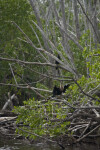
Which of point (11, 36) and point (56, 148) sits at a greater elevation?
point (11, 36)

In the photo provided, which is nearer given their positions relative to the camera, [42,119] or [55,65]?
[42,119]

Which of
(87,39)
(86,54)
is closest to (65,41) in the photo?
(87,39)

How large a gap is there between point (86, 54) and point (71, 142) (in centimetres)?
250

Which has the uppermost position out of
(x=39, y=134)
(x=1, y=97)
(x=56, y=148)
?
(x=39, y=134)

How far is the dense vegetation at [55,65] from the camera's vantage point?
7004 mm

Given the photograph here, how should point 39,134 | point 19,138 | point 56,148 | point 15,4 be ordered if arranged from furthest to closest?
point 15,4 < point 19,138 < point 56,148 < point 39,134

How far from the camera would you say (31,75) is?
17016mm

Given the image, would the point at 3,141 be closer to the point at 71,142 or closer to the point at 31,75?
the point at 71,142

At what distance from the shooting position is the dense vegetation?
7.00 meters

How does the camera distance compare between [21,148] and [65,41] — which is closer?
[21,148]

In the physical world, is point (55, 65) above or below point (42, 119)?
above

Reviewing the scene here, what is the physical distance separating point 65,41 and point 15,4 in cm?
780

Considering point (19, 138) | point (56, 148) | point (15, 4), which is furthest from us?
point (15, 4)

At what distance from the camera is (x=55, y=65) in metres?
8.66
